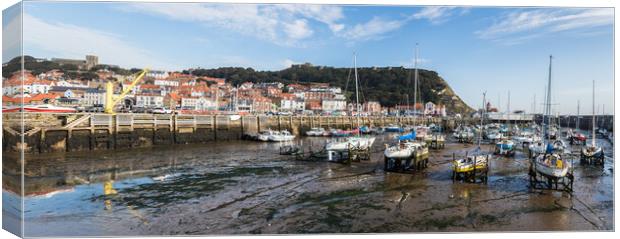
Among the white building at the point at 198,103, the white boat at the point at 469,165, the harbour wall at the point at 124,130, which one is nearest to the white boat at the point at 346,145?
the white boat at the point at 469,165

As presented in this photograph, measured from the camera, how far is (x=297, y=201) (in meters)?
13.1

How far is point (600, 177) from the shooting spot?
19.3 meters

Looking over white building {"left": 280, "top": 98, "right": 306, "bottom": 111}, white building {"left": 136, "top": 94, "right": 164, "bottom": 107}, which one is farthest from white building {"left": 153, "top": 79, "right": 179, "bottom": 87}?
white building {"left": 280, "top": 98, "right": 306, "bottom": 111}

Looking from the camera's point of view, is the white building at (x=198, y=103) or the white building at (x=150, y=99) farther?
the white building at (x=198, y=103)

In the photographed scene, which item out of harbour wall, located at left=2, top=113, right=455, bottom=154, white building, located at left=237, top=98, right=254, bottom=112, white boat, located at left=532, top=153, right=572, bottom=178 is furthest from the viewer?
white building, located at left=237, top=98, right=254, bottom=112

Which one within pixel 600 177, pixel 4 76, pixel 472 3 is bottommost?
pixel 600 177

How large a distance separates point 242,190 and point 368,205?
463cm

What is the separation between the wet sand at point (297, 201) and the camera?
1054cm

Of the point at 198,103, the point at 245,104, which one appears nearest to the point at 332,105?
the point at 245,104

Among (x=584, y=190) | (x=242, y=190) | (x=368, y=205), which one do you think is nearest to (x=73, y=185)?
(x=242, y=190)

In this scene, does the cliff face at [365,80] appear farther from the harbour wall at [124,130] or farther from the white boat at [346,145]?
the white boat at [346,145]

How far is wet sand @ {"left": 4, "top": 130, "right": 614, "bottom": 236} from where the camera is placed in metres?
10.5

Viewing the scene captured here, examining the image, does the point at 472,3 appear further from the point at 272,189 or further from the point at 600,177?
the point at 600,177

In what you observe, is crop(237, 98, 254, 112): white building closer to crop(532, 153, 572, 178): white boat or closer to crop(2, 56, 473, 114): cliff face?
crop(2, 56, 473, 114): cliff face
